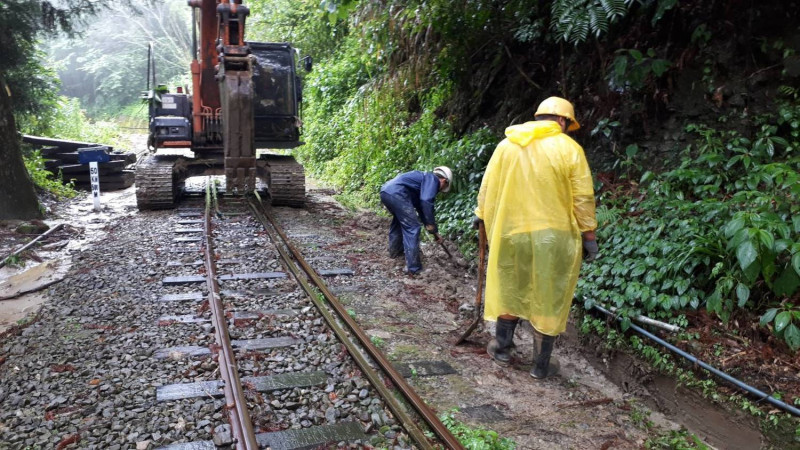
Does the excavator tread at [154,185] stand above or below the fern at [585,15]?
below

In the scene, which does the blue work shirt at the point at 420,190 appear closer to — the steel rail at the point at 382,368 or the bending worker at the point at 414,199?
the bending worker at the point at 414,199

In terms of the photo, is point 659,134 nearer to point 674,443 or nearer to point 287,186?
point 674,443

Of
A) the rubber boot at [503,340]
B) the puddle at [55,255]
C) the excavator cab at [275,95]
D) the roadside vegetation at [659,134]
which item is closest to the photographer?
the roadside vegetation at [659,134]

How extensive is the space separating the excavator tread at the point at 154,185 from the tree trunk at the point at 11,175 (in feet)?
5.44

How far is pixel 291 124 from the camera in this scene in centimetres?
1065

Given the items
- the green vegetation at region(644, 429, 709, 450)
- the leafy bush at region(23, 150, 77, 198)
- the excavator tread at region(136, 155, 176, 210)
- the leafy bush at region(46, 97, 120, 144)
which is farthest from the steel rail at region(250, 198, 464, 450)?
the leafy bush at region(46, 97, 120, 144)

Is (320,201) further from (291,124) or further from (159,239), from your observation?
(159,239)

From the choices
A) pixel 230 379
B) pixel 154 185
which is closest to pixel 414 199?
pixel 230 379

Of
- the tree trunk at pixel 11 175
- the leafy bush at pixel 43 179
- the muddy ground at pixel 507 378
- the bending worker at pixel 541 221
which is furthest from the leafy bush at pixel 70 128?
the bending worker at pixel 541 221

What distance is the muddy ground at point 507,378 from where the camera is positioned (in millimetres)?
3584

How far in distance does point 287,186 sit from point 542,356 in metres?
6.96

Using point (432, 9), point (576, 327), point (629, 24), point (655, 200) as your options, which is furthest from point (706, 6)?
point (576, 327)

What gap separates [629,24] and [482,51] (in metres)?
2.38

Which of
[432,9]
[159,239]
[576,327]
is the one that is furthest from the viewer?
[159,239]
